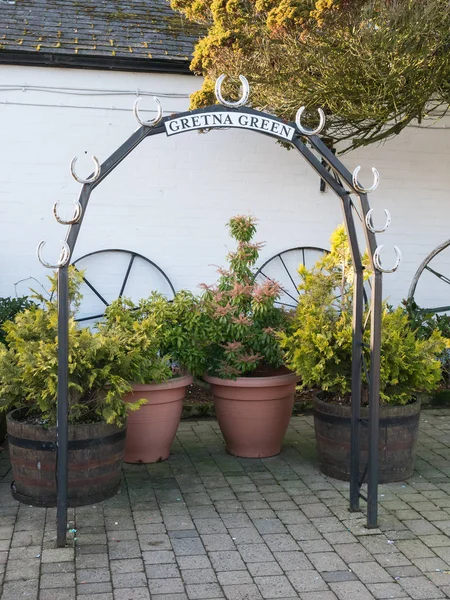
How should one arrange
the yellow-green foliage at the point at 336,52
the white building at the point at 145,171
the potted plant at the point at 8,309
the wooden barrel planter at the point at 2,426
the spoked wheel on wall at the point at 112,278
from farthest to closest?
the spoked wheel on wall at the point at 112,278, the white building at the point at 145,171, the potted plant at the point at 8,309, the wooden barrel planter at the point at 2,426, the yellow-green foliage at the point at 336,52

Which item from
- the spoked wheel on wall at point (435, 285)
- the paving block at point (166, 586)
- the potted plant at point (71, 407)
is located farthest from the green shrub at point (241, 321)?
the spoked wheel on wall at point (435, 285)

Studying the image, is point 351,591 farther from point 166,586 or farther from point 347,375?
point 347,375

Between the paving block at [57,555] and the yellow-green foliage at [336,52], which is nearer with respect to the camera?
the paving block at [57,555]

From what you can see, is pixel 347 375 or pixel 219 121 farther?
pixel 347 375

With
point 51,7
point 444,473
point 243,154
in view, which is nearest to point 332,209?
point 243,154

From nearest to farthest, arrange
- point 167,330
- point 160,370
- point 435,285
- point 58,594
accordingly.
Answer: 1. point 58,594
2. point 160,370
3. point 167,330
4. point 435,285

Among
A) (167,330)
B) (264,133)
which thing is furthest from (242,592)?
(264,133)

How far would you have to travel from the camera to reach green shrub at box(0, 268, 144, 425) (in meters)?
4.22

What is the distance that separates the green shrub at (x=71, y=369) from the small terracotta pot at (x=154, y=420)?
0.44 meters

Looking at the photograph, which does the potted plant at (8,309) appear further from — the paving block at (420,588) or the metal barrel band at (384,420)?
the paving block at (420,588)

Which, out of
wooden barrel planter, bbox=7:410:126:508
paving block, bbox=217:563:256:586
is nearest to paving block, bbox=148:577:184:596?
paving block, bbox=217:563:256:586

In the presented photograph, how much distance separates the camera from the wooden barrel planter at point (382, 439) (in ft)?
15.5

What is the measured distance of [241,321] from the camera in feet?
16.9

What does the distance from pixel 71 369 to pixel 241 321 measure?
4.75ft
